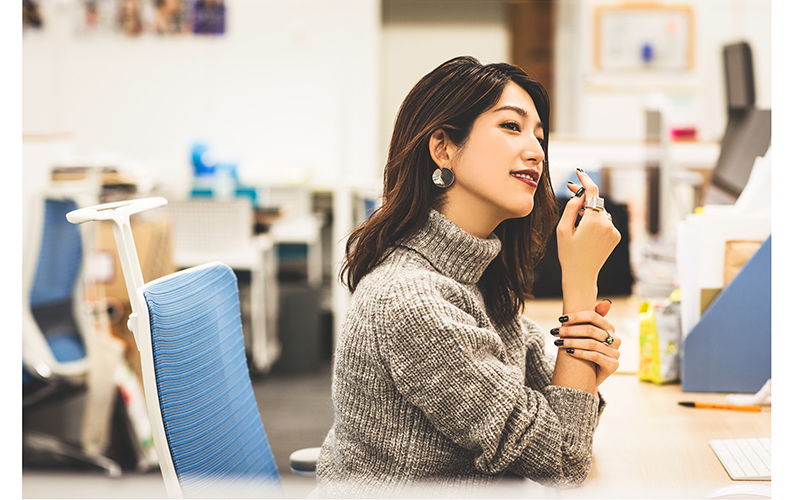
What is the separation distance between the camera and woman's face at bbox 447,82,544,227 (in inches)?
35.6

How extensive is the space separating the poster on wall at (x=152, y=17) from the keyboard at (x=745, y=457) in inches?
244

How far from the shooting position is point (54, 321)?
2490 mm

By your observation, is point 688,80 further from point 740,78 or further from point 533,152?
point 533,152

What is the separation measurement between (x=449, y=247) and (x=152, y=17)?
6.31m

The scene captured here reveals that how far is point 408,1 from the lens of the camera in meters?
6.46

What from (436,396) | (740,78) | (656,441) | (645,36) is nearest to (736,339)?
(656,441)

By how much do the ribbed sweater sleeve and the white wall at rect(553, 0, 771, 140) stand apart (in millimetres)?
5452

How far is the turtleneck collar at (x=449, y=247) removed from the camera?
3.00 feet

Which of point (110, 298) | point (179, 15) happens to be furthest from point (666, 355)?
point (179, 15)

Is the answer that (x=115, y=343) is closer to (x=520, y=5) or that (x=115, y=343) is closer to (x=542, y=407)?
(x=542, y=407)

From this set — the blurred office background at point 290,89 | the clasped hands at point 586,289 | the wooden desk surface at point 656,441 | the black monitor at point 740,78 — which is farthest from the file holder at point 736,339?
the blurred office background at point 290,89

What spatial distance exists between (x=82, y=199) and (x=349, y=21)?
442 cm

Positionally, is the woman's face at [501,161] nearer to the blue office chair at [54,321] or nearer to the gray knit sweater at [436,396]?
the gray knit sweater at [436,396]
